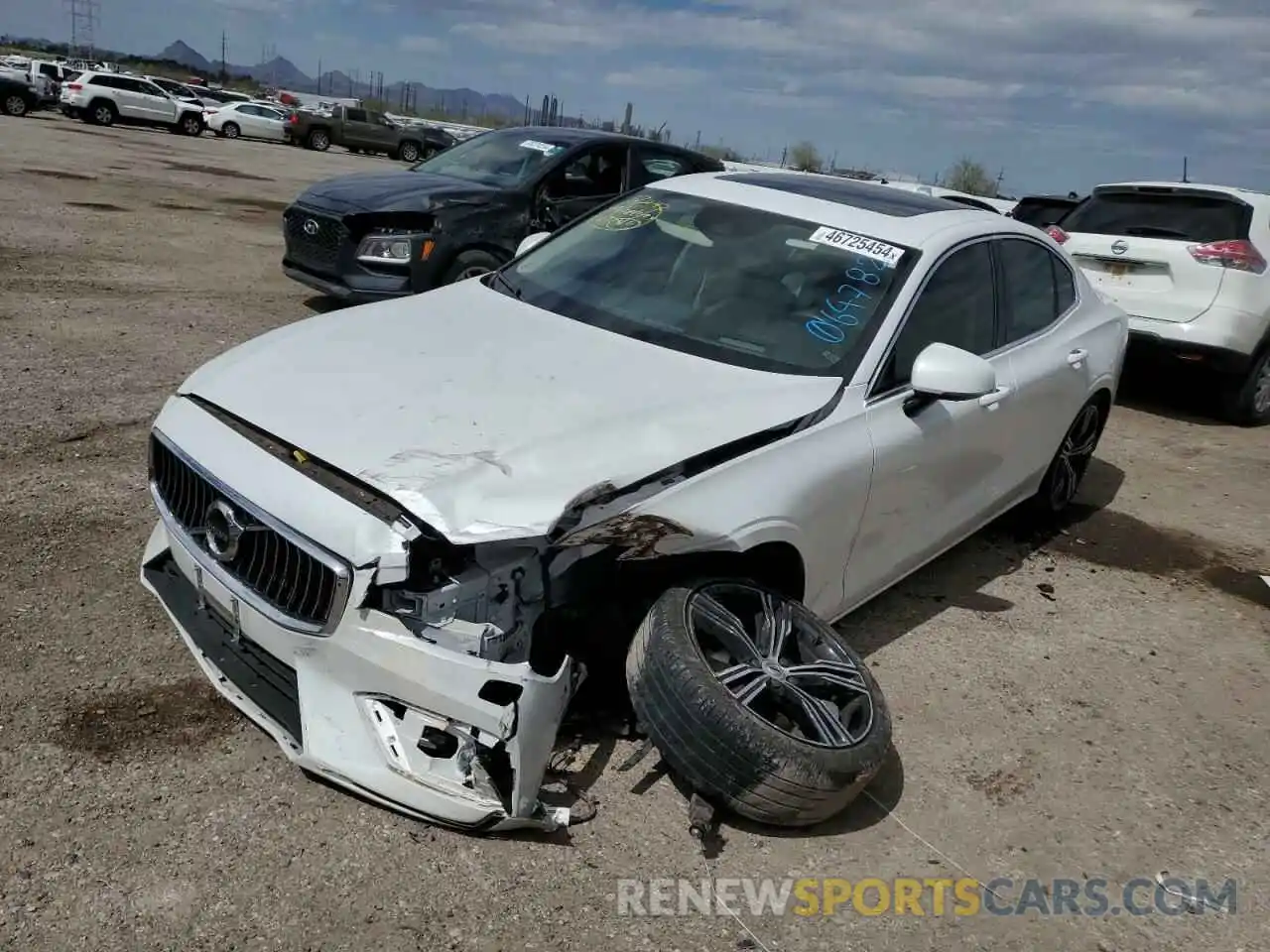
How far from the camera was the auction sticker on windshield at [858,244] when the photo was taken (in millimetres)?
3959

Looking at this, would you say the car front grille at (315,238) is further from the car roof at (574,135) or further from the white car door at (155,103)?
the white car door at (155,103)

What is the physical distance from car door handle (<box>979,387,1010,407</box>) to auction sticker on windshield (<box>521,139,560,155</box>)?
5.14 meters

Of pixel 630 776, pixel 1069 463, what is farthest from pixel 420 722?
pixel 1069 463

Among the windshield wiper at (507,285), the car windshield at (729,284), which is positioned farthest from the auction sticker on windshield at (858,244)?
the windshield wiper at (507,285)

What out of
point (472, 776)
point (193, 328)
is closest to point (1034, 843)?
point (472, 776)

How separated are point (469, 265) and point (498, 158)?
4.28ft

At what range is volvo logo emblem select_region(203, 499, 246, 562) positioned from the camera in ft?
9.25

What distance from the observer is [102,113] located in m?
31.3

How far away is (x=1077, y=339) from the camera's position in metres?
5.07

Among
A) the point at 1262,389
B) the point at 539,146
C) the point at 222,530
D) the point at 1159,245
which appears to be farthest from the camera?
the point at 539,146

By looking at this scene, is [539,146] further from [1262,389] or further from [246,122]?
[246,122]

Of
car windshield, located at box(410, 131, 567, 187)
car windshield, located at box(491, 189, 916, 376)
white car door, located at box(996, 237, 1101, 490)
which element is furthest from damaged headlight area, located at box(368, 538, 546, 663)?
car windshield, located at box(410, 131, 567, 187)

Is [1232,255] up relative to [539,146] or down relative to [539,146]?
down

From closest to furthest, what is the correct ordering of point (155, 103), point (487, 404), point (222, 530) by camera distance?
point (222, 530) → point (487, 404) → point (155, 103)
